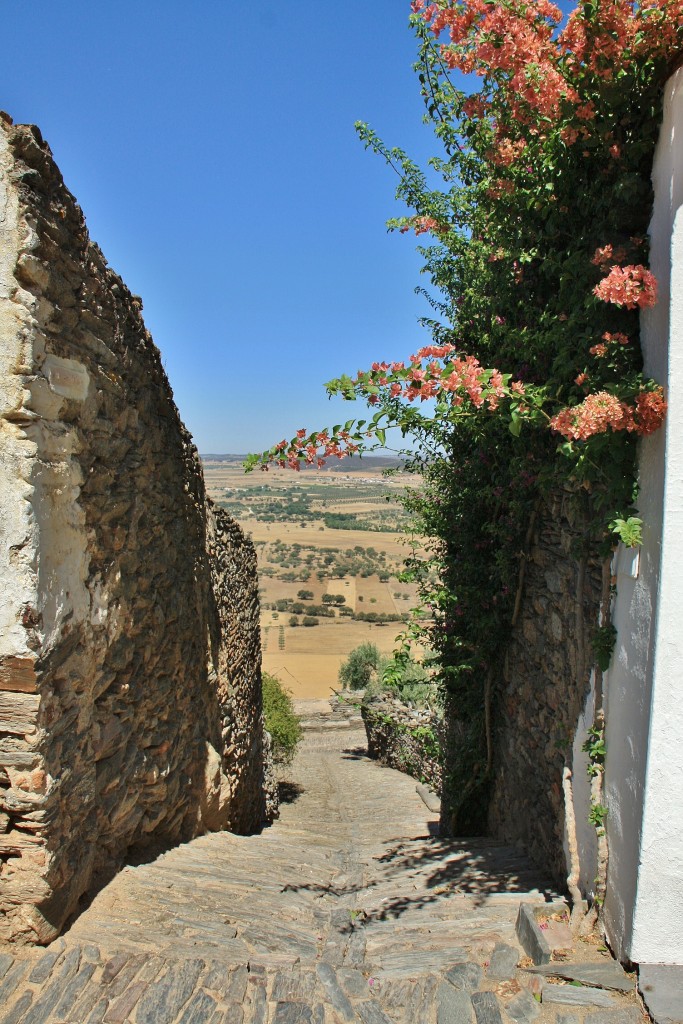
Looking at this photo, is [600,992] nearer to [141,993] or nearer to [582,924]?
[582,924]

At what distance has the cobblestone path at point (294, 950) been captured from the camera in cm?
249

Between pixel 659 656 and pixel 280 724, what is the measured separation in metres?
10.0

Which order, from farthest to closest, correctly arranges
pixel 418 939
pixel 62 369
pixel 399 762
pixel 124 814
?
1. pixel 399 762
2. pixel 124 814
3. pixel 418 939
4. pixel 62 369

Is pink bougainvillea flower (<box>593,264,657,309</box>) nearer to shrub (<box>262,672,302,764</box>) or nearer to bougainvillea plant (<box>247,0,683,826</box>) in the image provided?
bougainvillea plant (<box>247,0,683,826</box>)

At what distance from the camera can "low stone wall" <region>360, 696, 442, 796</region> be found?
11.0m

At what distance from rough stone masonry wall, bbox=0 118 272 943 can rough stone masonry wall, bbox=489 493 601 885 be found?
229 centimetres

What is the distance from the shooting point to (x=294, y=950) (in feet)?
10.1

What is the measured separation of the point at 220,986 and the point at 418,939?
964 mm

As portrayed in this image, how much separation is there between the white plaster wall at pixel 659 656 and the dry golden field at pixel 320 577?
172 centimetres

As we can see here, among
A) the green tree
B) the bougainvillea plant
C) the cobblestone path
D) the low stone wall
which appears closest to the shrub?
the low stone wall

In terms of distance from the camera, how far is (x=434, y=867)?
14.3 ft

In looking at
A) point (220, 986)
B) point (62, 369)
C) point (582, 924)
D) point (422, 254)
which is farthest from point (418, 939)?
point (422, 254)

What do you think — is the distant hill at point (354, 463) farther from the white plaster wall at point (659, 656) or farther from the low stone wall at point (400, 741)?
the low stone wall at point (400, 741)

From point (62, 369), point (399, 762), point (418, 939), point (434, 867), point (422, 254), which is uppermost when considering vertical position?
point (422, 254)
